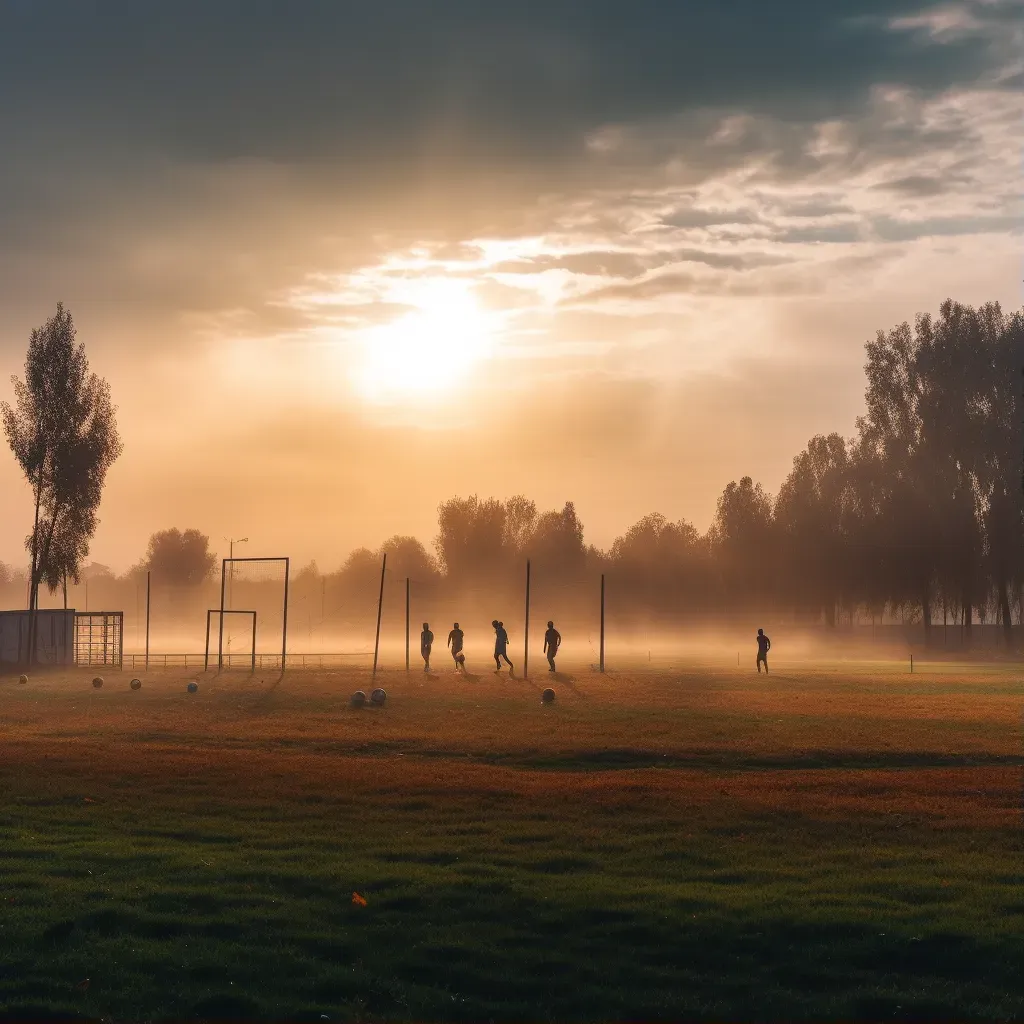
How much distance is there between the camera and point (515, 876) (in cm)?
1427

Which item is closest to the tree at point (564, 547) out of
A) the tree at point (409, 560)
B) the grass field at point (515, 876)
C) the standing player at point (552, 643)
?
the tree at point (409, 560)

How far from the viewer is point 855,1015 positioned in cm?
1033

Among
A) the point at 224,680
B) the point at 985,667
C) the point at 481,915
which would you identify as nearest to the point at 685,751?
the point at 481,915

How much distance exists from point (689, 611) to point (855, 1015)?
395ft

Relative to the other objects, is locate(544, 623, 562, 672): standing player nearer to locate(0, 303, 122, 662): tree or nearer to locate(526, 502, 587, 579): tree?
locate(0, 303, 122, 662): tree

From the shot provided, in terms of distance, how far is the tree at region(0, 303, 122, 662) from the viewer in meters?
75.6

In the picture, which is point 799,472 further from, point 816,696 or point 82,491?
point 816,696

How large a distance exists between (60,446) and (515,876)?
224 ft

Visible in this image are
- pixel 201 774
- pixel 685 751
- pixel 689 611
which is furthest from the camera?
pixel 689 611

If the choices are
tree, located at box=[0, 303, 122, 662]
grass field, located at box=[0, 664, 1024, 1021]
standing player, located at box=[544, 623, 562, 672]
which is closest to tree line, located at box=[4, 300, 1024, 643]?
tree, located at box=[0, 303, 122, 662]

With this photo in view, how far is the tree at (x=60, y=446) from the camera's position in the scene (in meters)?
75.6

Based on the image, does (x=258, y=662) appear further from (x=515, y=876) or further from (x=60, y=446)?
(x=515, y=876)

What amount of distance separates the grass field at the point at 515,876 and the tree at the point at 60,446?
50744 mm

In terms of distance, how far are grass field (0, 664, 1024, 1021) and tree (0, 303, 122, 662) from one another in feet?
166
